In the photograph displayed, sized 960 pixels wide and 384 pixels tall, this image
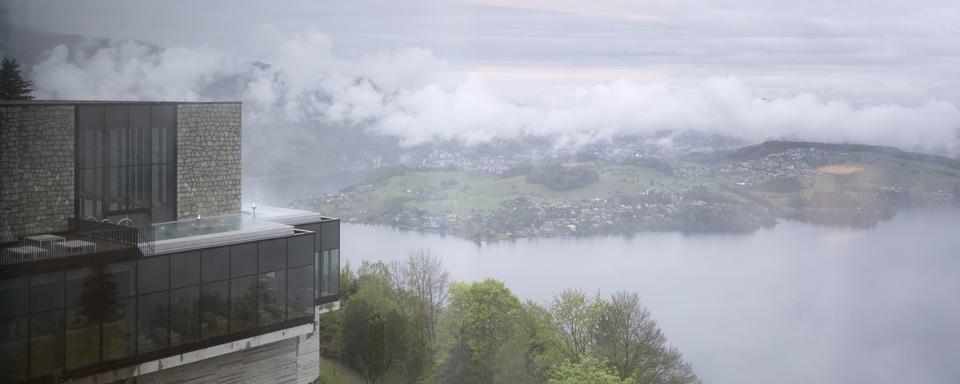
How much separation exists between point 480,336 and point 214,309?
3260mm

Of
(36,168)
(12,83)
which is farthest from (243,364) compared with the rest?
(12,83)

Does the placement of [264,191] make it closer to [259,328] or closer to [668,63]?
[259,328]

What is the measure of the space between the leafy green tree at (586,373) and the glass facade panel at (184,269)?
310 centimetres

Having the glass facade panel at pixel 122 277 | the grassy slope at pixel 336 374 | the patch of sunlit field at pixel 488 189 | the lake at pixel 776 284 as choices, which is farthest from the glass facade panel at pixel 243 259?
the patch of sunlit field at pixel 488 189

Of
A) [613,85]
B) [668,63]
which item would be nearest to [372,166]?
[613,85]

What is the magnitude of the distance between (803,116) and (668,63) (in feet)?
5.36

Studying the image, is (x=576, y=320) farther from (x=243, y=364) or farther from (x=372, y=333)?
(x=243, y=364)

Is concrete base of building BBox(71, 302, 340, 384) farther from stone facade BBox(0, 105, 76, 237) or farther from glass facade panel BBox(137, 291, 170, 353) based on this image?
stone facade BBox(0, 105, 76, 237)

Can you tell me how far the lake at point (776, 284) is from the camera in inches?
286

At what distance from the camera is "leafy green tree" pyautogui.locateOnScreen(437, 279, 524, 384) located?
6.74 meters

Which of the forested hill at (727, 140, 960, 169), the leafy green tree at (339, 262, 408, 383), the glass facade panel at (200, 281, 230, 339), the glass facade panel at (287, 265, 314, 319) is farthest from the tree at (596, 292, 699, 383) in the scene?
the glass facade panel at (200, 281, 230, 339)

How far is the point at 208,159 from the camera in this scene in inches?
192

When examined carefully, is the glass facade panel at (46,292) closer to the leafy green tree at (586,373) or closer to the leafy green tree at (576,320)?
the leafy green tree at (586,373)

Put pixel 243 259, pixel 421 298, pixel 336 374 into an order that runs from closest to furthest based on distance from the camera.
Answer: pixel 243 259, pixel 336 374, pixel 421 298
